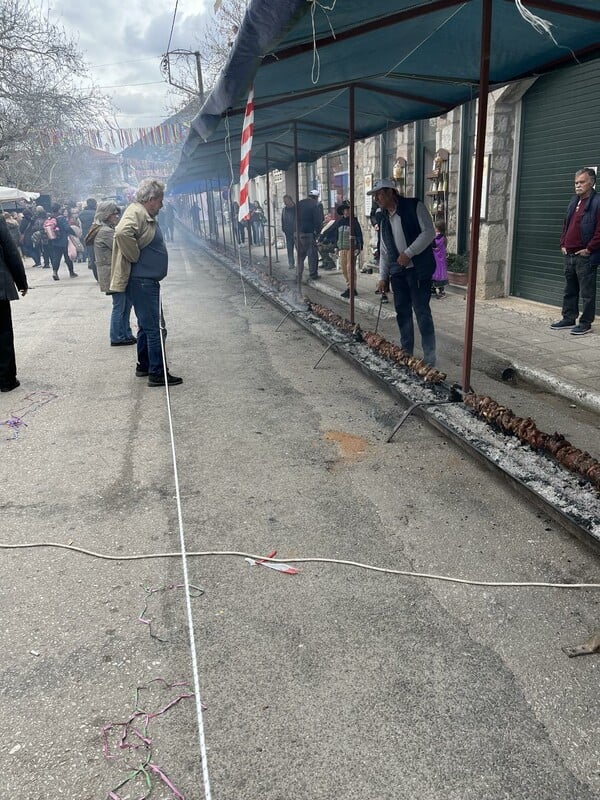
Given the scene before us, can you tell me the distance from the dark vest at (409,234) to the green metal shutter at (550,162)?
12.4 ft

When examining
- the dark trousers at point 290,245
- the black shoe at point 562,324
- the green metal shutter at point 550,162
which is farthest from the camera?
the dark trousers at point 290,245

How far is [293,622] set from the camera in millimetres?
2566

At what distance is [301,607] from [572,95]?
864 cm

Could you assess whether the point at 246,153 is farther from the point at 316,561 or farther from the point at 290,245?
the point at 290,245

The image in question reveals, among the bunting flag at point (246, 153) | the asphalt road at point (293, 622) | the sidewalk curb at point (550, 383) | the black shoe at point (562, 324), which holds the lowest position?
the asphalt road at point (293, 622)

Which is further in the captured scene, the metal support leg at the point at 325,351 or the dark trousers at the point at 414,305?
the metal support leg at the point at 325,351

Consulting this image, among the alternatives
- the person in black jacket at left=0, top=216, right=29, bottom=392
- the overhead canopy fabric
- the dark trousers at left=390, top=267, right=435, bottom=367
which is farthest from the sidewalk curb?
the person in black jacket at left=0, top=216, right=29, bottom=392

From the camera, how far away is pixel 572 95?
8.40 meters

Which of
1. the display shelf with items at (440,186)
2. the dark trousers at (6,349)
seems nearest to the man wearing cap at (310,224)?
the display shelf with items at (440,186)

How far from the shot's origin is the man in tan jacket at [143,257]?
5.52 m

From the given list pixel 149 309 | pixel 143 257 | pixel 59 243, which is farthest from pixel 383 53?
pixel 59 243

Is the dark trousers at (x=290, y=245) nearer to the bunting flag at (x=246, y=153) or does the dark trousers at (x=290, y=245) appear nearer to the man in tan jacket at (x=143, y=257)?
the bunting flag at (x=246, y=153)

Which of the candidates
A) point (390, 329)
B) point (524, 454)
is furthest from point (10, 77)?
point (524, 454)

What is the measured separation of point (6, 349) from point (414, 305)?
4174 mm
